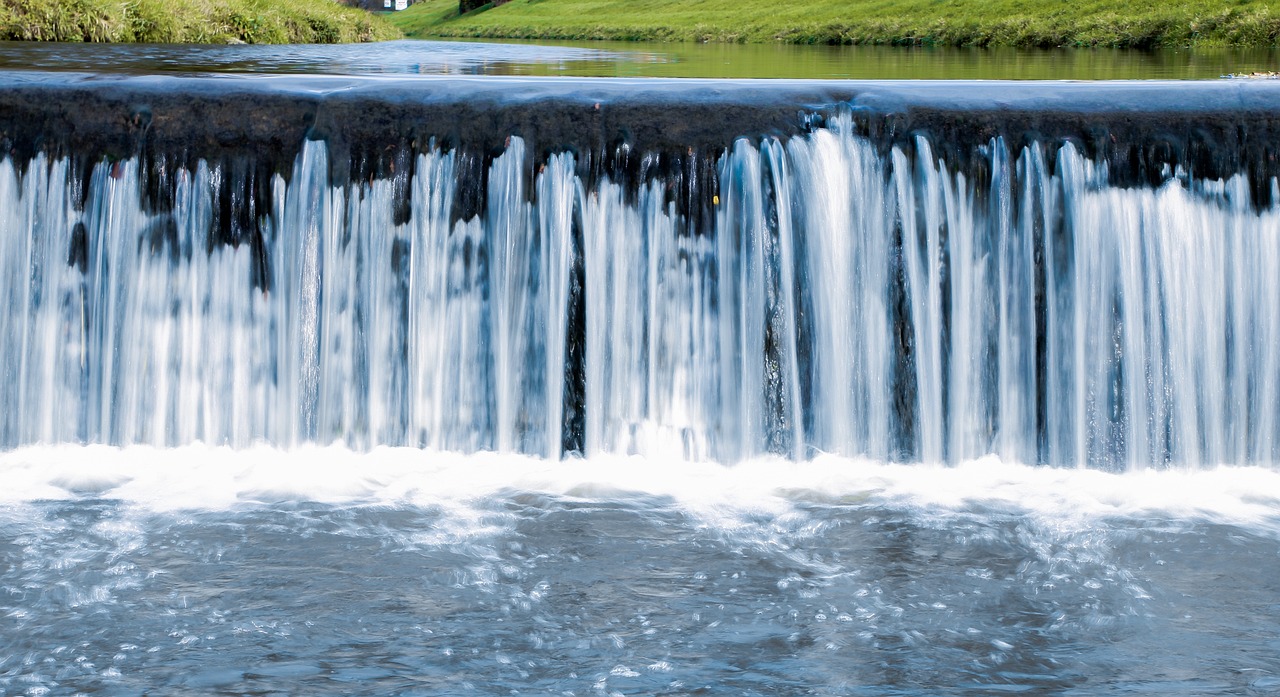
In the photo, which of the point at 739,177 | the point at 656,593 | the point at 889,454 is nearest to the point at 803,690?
the point at 656,593

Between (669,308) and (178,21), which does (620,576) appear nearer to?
(669,308)

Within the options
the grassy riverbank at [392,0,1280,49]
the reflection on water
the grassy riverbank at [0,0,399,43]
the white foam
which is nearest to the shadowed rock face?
the white foam

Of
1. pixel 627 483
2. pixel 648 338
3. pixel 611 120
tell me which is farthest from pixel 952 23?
pixel 627 483

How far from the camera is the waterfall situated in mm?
6309

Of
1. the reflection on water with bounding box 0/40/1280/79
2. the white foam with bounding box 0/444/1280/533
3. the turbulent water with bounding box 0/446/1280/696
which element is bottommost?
the turbulent water with bounding box 0/446/1280/696

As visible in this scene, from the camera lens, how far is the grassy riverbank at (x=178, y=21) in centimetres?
1547

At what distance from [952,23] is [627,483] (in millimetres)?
24949

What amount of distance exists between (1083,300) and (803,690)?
293 centimetres

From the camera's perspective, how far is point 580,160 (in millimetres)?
6418

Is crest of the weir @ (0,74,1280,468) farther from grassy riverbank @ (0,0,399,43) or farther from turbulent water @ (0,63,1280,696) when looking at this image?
grassy riverbank @ (0,0,399,43)

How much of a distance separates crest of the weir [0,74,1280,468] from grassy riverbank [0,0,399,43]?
9.71 meters

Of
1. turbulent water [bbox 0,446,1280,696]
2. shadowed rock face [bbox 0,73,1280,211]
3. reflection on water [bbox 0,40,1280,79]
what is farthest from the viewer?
reflection on water [bbox 0,40,1280,79]

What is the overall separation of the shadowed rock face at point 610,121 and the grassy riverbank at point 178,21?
950cm

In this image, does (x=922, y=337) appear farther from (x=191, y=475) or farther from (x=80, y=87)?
(x=80, y=87)
